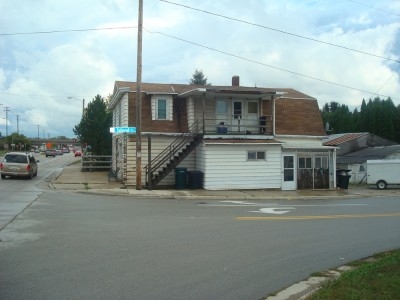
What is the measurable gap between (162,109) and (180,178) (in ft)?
15.2

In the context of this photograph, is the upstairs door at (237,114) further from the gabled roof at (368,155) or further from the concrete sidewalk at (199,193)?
the gabled roof at (368,155)

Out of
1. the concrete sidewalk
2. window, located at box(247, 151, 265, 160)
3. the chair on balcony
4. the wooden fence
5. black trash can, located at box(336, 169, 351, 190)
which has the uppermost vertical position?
the chair on balcony

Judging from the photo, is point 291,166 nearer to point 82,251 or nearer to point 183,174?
point 183,174

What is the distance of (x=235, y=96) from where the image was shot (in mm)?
28203

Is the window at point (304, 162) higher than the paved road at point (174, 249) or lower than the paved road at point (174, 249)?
higher

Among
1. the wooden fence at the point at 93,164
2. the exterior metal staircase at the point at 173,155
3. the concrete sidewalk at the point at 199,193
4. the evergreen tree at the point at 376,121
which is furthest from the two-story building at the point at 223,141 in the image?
the evergreen tree at the point at 376,121

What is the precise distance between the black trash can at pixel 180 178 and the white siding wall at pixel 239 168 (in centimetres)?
124

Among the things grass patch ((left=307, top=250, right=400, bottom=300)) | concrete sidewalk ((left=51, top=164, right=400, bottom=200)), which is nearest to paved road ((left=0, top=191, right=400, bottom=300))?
grass patch ((left=307, top=250, right=400, bottom=300))

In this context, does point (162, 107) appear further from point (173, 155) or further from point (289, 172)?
point (289, 172)

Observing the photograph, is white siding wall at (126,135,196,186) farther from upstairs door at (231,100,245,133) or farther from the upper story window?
upstairs door at (231,100,245,133)

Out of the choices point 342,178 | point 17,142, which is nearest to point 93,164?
point 342,178

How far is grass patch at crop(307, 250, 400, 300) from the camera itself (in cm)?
582

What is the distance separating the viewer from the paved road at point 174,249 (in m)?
6.70

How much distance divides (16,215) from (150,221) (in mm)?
3921
